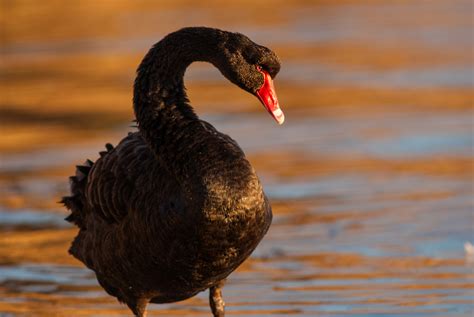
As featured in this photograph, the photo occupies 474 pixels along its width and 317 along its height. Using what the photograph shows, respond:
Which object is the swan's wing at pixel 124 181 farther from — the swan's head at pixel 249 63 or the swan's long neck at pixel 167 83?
the swan's head at pixel 249 63

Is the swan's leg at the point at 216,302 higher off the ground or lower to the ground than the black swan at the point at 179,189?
lower

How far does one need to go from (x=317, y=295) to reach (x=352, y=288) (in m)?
0.22

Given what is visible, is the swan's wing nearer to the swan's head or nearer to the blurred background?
the swan's head

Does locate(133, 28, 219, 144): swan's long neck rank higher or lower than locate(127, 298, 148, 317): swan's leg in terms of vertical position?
higher

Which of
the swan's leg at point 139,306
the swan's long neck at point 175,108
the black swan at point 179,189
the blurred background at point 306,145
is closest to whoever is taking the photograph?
the black swan at point 179,189

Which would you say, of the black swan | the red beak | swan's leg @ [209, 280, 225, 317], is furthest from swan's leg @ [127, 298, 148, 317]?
the red beak

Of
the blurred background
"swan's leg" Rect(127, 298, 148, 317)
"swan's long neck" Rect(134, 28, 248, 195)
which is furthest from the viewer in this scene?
the blurred background

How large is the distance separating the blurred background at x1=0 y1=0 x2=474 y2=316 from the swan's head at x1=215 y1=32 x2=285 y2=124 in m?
1.41

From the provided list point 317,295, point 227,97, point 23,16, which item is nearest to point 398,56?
point 227,97

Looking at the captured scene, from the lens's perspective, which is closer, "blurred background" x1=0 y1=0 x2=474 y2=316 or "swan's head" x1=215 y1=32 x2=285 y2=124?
A: "swan's head" x1=215 y1=32 x2=285 y2=124

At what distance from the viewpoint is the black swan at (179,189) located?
566 centimetres

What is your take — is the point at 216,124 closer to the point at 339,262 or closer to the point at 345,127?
the point at 345,127

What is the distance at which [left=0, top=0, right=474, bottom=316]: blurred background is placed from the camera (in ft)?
23.6

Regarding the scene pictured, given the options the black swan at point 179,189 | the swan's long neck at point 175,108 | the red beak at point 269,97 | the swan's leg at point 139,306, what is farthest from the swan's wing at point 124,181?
the red beak at point 269,97
